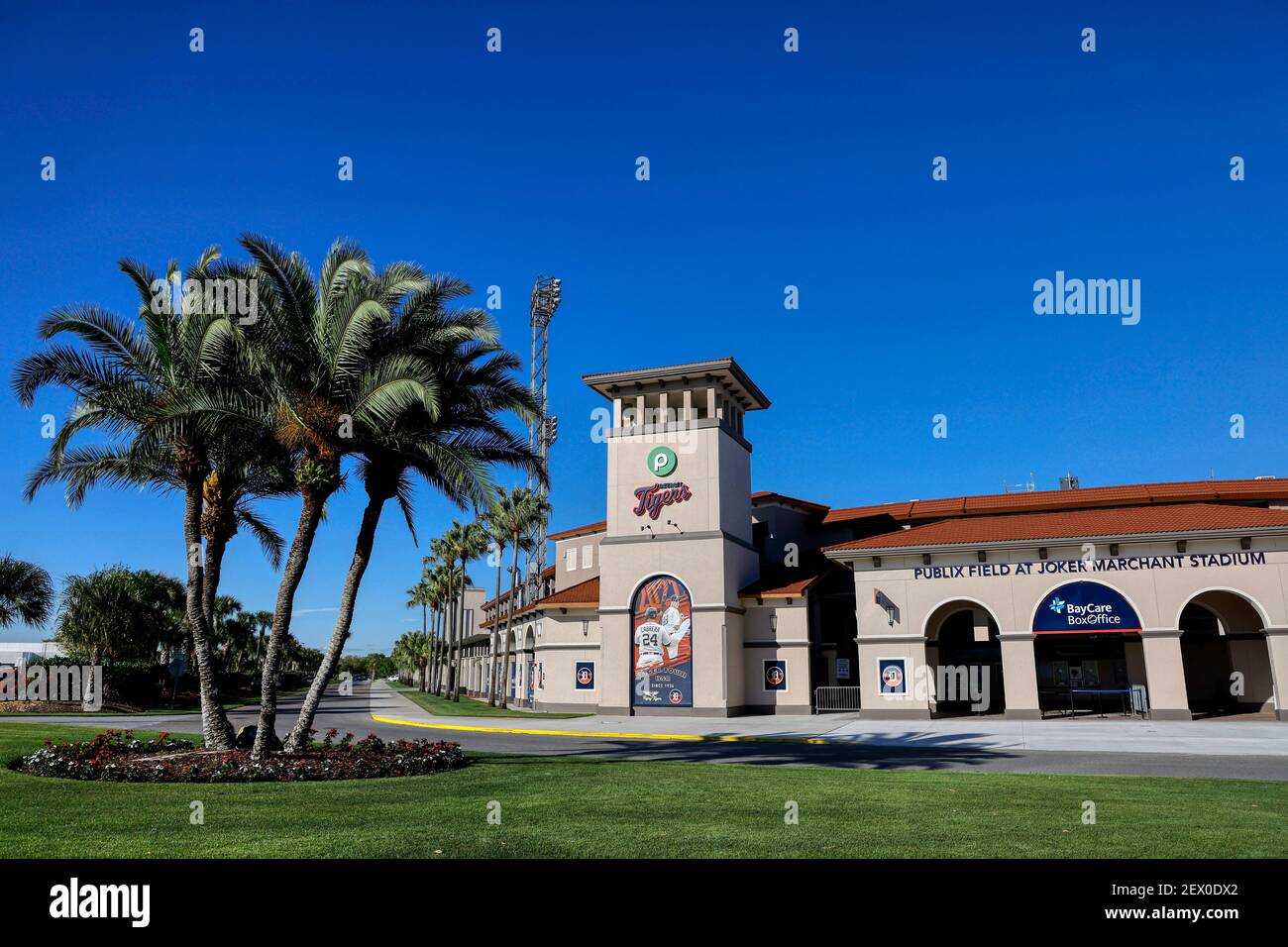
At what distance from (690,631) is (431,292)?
22.6m

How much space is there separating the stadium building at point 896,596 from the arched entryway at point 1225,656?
0.26ft

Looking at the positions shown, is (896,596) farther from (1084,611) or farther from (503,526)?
(503,526)

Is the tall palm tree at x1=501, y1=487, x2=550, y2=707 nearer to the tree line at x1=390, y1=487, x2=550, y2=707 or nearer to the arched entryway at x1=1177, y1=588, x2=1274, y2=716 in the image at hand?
the tree line at x1=390, y1=487, x2=550, y2=707

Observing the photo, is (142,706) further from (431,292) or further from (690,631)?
(431,292)

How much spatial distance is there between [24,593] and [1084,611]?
47925mm

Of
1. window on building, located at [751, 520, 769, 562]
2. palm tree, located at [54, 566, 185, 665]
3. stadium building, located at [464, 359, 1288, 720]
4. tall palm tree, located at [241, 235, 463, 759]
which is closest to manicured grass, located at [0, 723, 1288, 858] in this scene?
tall palm tree, located at [241, 235, 463, 759]

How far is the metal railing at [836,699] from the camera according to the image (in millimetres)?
36688

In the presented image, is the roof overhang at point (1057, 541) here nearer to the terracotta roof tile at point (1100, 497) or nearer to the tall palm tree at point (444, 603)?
the terracotta roof tile at point (1100, 497)

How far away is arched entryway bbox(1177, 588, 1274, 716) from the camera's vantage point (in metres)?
32.6

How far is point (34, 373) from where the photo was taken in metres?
16.5

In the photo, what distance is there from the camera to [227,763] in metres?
14.6

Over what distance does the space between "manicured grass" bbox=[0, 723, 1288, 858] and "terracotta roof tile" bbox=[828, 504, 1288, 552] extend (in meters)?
17.7
